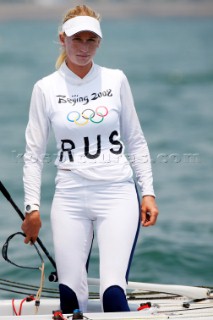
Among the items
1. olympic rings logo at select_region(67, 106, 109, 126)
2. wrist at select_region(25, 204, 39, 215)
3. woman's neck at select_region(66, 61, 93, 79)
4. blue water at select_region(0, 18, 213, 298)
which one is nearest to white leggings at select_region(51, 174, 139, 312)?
wrist at select_region(25, 204, 39, 215)

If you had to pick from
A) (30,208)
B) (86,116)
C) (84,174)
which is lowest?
(30,208)

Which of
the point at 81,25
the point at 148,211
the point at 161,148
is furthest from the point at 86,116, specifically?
the point at 161,148

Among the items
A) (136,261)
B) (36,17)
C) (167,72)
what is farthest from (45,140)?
(36,17)

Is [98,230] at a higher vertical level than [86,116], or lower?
lower

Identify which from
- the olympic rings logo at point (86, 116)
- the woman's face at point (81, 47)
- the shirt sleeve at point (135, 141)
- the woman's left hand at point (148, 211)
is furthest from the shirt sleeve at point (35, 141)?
the woman's left hand at point (148, 211)

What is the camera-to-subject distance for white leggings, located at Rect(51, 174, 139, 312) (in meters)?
5.00

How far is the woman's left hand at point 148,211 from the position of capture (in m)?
5.06

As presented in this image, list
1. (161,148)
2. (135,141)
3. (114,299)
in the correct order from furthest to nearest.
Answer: (161,148) → (135,141) → (114,299)

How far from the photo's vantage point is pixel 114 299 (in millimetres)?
5000

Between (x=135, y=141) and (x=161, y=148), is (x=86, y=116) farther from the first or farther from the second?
(x=161, y=148)

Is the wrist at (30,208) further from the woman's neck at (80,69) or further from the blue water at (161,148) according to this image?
the blue water at (161,148)

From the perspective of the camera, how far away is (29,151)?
16.7ft

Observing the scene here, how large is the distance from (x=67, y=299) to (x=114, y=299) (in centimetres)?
27

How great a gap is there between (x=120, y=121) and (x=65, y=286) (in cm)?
93
